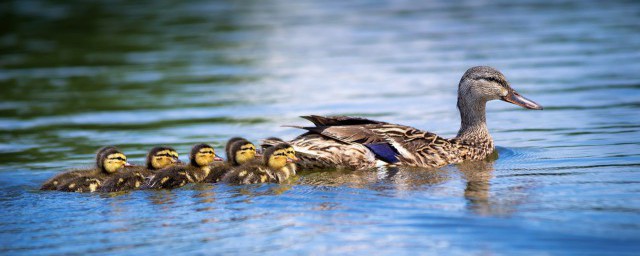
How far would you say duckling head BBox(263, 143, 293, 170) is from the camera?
29.5 feet

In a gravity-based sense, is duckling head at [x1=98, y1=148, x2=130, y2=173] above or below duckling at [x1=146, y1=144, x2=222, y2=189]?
above

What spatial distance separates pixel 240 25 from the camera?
2470 cm

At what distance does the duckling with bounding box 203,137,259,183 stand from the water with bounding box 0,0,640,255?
0.32 metres

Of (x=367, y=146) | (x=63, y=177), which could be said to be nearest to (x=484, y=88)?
(x=367, y=146)

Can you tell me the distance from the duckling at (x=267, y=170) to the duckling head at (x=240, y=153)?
0.16 metres

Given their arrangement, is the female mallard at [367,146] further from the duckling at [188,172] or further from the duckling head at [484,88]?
the duckling at [188,172]

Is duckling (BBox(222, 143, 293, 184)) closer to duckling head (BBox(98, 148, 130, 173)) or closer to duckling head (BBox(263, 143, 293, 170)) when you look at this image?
duckling head (BBox(263, 143, 293, 170))

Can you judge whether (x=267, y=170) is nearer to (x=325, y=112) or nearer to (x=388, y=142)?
(x=388, y=142)

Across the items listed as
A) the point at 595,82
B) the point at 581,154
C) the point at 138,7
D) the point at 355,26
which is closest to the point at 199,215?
the point at 581,154

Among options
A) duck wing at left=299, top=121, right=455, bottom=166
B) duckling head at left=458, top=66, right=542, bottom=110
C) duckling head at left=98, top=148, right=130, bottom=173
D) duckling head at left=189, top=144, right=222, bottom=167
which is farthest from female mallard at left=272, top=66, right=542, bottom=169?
duckling head at left=98, top=148, right=130, bottom=173

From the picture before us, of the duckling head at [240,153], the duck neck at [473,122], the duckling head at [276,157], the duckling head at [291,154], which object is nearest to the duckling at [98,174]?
the duckling head at [240,153]

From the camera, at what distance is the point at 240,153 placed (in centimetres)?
916

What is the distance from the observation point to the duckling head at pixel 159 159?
9141 millimetres

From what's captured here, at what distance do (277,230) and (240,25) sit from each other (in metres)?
17.7
